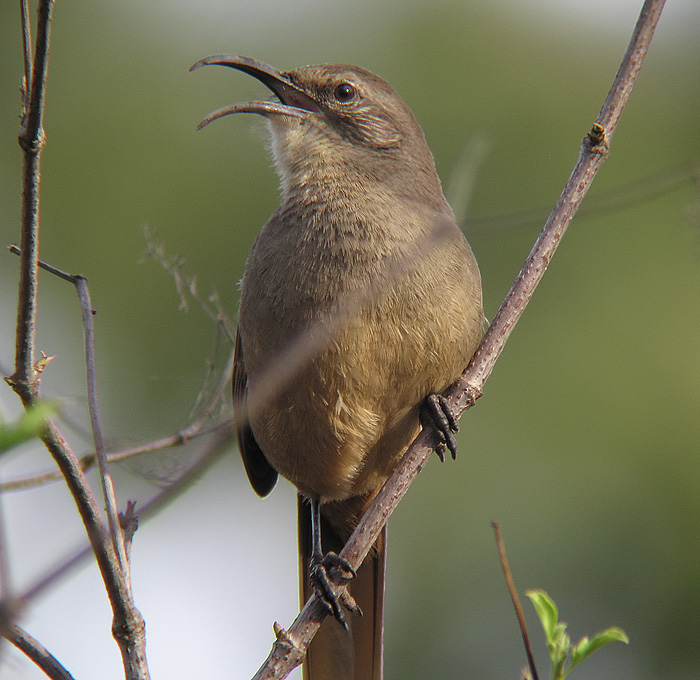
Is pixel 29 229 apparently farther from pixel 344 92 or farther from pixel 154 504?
pixel 344 92

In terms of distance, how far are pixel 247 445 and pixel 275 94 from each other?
1641 mm

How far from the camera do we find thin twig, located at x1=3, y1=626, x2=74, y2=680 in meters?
1.94

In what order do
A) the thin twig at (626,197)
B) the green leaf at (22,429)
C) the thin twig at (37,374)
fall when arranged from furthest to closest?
the thin twig at (626,197) < the thin twig at (37,374) < the green leaf at (22,429)

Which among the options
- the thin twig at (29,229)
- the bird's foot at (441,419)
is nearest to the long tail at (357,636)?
the bird's foot at (441,419)

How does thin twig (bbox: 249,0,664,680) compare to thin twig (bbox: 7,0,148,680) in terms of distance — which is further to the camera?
thin twig (bbox: 249,0,664,680)

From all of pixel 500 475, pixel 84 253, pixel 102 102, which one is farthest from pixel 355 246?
pixel 102 102

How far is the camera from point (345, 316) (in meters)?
3.26

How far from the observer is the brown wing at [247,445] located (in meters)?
4.09

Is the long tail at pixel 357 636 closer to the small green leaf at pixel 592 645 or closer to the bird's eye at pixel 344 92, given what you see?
the small green leaf at pixel 592 645

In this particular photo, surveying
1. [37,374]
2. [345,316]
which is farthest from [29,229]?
[345,316]

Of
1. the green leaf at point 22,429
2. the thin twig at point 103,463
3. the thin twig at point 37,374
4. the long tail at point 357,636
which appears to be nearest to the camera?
the green leaf at point 22,429

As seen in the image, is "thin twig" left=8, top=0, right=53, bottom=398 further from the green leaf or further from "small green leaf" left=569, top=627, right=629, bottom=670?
"small green leaf" left=569, top=627, right=629, bottom=670

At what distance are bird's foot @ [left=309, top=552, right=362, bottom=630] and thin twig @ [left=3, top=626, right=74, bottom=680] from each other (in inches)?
32.8

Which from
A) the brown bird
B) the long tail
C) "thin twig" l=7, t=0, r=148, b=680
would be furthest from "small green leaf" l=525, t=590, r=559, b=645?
the long tail
